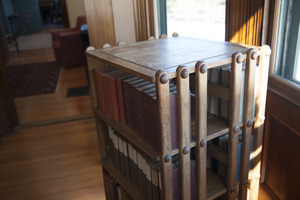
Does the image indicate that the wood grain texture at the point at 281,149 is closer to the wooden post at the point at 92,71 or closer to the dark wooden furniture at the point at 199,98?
the dark wooden furniture at the point at 199,98

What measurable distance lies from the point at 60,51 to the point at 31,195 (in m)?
4.30

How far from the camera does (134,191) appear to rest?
1621 mm

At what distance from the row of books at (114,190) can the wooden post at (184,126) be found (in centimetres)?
54

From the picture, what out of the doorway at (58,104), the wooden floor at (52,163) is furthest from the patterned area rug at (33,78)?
the wooden floor at (52,163)

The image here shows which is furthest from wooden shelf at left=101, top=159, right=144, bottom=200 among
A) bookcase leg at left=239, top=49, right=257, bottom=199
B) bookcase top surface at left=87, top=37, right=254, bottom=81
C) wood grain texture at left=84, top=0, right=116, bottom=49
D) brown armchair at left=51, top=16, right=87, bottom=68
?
brown armchair at left=51, top=16, right=87, bottom=68

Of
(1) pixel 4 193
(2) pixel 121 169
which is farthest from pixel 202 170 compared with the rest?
(1) pixel 4 193

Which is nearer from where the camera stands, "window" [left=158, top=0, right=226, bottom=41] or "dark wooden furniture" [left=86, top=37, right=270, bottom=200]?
"dark wooden furniture" [left=86, top=37, right=270, bottom=200]

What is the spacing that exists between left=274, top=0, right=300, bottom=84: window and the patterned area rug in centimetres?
381

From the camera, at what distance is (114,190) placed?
186cm

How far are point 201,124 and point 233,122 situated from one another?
19 cm

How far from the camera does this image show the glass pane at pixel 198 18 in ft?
6.31

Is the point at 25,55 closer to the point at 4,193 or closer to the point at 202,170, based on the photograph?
the point at 4,193

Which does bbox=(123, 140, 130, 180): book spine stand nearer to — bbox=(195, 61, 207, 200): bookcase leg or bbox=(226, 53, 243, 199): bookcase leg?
bbox=(195, 61, 207, 200): bookcase leg

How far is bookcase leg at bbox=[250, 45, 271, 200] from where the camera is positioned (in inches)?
54.1
